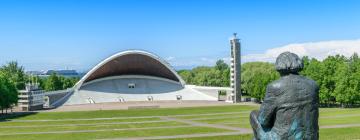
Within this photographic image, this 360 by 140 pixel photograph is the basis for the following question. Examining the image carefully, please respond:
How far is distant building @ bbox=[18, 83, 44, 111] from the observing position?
64938mm

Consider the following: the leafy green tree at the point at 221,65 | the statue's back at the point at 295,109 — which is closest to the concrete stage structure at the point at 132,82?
the leafy green tree at the point at 221,65

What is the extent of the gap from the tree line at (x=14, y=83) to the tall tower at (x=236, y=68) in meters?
35.1

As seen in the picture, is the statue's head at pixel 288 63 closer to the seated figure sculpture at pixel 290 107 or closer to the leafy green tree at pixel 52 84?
the seated figure sculpture at pixel 290 107

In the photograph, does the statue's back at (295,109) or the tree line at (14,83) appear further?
the tree line at (14,83)

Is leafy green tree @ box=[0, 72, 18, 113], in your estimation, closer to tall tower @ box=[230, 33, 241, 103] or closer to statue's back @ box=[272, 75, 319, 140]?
tall tower @ box=[230, 33, 241, 103]

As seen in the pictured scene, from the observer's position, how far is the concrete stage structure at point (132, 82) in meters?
84.2

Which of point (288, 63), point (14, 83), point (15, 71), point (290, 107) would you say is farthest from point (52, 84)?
point (290, 107)

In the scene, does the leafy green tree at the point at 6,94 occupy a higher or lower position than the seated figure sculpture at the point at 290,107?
lower

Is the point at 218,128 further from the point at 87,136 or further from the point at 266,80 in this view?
the point at 266,80

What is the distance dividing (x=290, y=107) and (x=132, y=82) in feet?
284

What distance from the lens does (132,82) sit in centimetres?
9188

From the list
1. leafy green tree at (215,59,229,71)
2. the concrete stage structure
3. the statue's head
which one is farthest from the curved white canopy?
the statue's head

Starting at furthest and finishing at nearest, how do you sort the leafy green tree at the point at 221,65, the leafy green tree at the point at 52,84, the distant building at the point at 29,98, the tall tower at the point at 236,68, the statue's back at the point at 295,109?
the leafy green tree at the point at 221,65 → the leafy green tree at the point at 52,84 → the tall tower at the point at 236,68 → the distant building at the point at 29,98 → the statue's back at the point at 295,109

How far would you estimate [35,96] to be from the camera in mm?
66688
